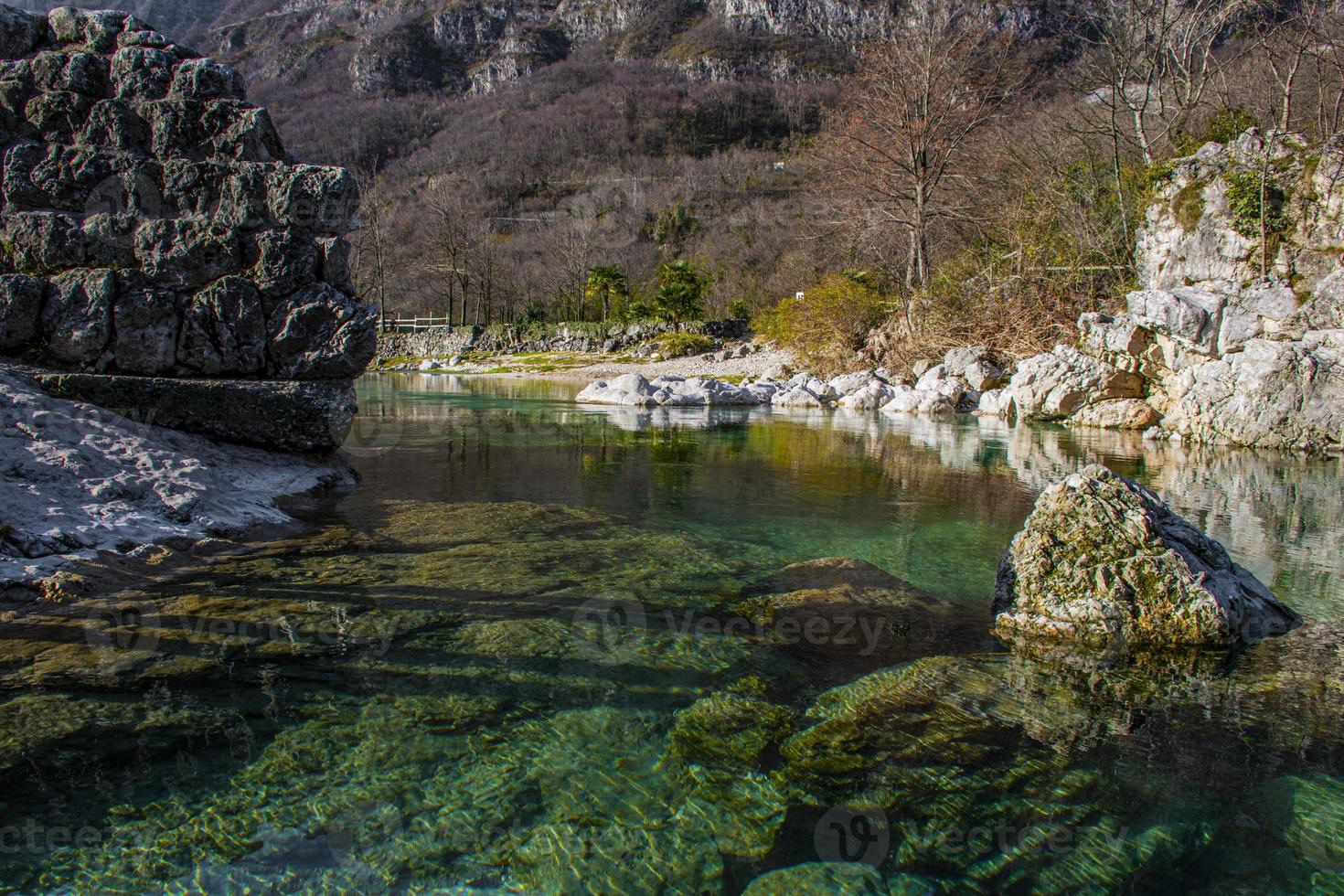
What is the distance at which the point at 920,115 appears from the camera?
951 inches

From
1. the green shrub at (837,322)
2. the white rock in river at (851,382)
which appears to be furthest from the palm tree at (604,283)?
the white rock in river at (851,382)

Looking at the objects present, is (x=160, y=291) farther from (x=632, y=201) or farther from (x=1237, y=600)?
(x=632, y=201)

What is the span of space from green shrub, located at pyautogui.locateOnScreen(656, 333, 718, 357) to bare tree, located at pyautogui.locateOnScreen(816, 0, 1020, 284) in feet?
40.7

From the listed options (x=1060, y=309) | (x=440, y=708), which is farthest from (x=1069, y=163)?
(x=440, y=708)

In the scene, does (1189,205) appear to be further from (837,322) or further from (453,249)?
(453,249)

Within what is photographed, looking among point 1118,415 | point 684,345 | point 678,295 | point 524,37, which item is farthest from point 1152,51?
point 524,37

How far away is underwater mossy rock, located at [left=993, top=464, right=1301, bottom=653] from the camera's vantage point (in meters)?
3.99

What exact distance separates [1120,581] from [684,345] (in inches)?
1327

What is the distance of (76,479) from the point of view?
512cm

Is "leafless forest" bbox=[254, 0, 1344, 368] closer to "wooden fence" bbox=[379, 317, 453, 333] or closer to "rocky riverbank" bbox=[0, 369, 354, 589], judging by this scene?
"wooden fence" bbox=[379, 317, 453, 333]

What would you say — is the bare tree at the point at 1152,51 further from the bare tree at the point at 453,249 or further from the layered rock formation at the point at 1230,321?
the bare tree at the point at 453,249

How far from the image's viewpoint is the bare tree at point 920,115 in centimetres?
2366

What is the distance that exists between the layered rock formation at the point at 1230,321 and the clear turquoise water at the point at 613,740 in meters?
7.81

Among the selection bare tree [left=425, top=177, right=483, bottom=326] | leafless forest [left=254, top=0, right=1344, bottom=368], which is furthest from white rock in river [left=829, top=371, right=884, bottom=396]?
bare tree [left=425, top=177, right=483, bottom=326]
